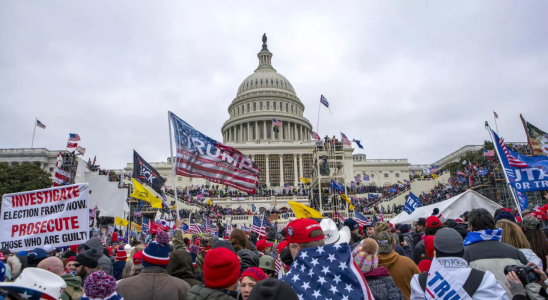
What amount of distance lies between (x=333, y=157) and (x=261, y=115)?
175 feet

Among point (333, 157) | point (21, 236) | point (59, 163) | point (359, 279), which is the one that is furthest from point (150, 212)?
point (359, 279)

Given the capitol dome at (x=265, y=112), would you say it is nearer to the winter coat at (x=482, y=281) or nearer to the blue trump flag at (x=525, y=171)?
the blue trump flag at (x=525, y=171)

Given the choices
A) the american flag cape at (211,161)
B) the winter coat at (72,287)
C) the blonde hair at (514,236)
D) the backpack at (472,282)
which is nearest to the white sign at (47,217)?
the winter coat at (72,287)

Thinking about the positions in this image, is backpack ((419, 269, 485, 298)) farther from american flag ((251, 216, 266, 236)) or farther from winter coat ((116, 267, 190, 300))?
american flag ((251, 216, 266, 236))

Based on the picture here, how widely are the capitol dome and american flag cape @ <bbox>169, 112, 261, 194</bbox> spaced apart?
73929 mm

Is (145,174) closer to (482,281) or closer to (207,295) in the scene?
(207,295)

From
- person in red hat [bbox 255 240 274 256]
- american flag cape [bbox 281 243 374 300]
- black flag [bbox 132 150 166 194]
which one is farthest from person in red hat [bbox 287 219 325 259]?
black flag [bbox 132 150 166 194]

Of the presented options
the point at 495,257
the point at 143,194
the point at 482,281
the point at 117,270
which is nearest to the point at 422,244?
the point at 495,257

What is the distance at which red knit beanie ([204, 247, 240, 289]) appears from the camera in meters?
3.61

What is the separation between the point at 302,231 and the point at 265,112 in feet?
298

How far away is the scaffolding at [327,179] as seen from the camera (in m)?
37.5

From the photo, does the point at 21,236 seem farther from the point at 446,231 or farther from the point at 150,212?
the point at 150,212

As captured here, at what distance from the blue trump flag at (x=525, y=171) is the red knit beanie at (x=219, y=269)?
35.1 feet

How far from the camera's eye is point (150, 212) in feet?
120
